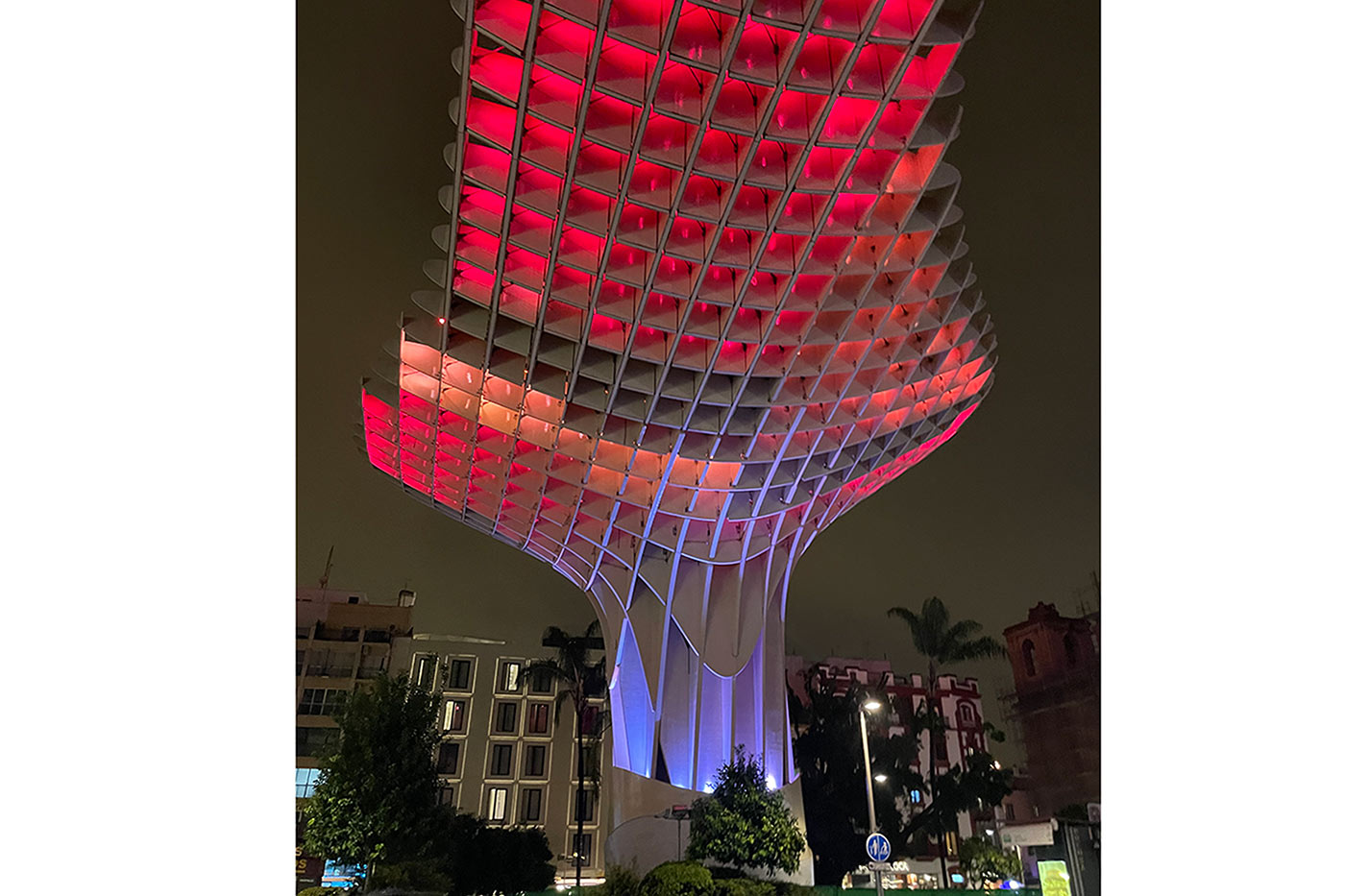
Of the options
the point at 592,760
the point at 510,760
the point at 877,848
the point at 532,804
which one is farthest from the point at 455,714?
the point at 877,848

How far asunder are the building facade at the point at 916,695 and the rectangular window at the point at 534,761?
598 inches

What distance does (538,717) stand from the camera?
162 ft

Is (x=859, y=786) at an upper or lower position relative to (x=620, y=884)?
upper

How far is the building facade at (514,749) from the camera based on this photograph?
46.5m

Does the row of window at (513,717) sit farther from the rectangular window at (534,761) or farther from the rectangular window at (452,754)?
the rectangular window at (452,754)

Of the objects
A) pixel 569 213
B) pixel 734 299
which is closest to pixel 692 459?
pixel 734 299

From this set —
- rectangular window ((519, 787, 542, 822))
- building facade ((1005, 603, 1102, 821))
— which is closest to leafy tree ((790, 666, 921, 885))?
building facade ((1005, 603, 1102, 821))

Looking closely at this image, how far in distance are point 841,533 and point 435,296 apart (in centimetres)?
3234

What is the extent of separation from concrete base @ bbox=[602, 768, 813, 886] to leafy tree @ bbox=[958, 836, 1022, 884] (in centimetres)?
1077

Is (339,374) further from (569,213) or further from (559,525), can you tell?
(569,213)

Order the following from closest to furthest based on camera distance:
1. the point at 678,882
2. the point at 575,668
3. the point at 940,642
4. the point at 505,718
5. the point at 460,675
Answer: the point at 678,882, the point at 575,668, the point at 460,675, the point at 940,642, the point at 505,718

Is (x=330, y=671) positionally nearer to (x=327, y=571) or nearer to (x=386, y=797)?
(x=327, y=571)

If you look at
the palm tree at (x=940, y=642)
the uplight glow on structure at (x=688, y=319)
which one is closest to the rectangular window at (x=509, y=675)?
the uplight glow on structure at (x=688, y=319)

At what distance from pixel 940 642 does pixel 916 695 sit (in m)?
4.82
